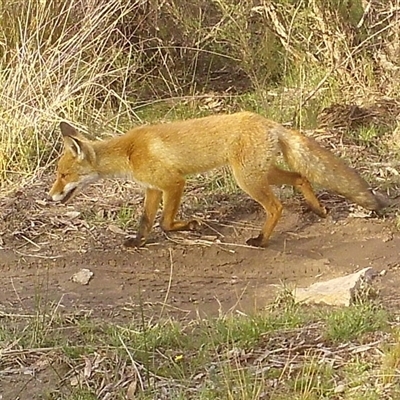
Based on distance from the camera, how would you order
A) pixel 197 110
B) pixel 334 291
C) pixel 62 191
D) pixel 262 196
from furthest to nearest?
pixel 197 110 < pixel 62 191 < pixel 262 196 < pixel 334 291

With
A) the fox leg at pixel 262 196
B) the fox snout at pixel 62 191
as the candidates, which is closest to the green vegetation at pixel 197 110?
the fox snout at pixel 62 191

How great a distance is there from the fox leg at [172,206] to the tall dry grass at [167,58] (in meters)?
1.74

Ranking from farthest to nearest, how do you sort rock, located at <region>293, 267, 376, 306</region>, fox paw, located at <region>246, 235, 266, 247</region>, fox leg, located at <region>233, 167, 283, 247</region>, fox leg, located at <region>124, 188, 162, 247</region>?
fox leg, located at <region>124, 188, 162, 247</region> → fox paw, located at <region>246, 235, 266, 247</region> → fox leg, located at <region>233, 167, 283, 247</region> → rock, located at <region>293, 267, 376, 306</region>

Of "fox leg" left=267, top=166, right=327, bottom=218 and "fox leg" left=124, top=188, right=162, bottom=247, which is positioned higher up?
"fox leg" left=267, top=166, right=327, bottom=218

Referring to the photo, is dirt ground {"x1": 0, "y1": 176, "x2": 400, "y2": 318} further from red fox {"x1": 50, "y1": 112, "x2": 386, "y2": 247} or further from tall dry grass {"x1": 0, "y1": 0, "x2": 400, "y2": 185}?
tall dry grass {"x1": 0, "y1": 0, "x2": 400, "y2": 185}

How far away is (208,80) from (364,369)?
6.49m

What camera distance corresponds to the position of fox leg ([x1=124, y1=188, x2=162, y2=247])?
19.9ft

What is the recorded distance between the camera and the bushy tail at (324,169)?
582cm

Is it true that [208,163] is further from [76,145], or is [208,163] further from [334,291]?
[334,291]

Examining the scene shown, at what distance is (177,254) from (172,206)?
0.36 metres

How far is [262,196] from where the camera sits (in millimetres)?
5844

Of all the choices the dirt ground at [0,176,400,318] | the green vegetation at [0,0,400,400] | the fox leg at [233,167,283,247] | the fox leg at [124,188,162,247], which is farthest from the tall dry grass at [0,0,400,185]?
the fox leg at [233,167,283,247]

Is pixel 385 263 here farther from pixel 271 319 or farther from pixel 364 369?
pixel 364 369

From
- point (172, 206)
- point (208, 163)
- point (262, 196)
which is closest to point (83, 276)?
point (172, 206)
